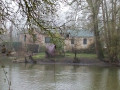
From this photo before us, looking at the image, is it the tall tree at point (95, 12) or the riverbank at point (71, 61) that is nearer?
the tall tree at point (95, 12)

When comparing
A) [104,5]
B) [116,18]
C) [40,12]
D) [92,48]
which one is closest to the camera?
[40,12]

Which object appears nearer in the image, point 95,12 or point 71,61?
point 95,12

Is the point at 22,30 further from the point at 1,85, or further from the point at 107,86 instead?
the point at 107,86

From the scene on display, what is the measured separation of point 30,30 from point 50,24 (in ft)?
1.68

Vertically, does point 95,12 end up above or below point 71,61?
above

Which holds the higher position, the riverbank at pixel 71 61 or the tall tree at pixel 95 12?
the tall tree at pixel 95 12

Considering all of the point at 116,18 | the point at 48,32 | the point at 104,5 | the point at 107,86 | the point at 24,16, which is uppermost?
the point at 104,5

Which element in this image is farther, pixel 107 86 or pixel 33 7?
pixel 107 86

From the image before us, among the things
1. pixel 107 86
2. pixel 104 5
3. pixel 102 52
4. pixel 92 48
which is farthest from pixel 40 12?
pixel 92 48

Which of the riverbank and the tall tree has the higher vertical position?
the tall tree

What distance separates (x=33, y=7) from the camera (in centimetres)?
503

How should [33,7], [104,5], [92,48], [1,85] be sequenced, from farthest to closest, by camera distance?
[92,48] → [104,5] → [1,85] → [33,7]

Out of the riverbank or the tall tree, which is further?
the riverbank

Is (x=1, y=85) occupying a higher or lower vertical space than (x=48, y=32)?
lower
